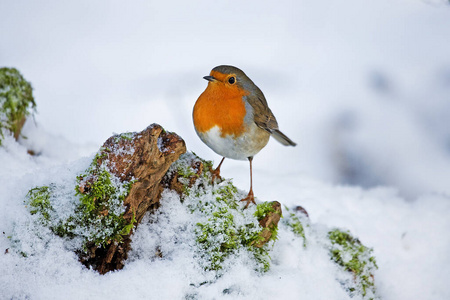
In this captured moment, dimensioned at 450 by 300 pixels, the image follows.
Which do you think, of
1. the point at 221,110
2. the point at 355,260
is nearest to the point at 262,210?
the point at 221,110

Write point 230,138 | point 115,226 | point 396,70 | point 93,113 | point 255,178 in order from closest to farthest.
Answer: point 115,226
point 230,138
point 255,178
point 93,113
point 396,70

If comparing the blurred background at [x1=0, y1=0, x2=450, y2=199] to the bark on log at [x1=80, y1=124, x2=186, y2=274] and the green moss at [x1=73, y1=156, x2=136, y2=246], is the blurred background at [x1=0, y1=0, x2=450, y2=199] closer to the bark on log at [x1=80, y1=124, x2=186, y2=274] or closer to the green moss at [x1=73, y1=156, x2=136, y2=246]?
the bark on log at [x1=80, y1=124, x2=186, y2=274]

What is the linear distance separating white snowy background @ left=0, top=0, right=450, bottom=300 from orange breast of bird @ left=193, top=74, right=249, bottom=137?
4.00ft

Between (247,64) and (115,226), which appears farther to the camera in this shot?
(247,64)

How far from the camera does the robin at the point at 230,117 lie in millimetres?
2842

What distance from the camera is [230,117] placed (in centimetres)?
284

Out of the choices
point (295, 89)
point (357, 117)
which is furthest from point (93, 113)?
point (357, 117)

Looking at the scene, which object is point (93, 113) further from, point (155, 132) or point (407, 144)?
point (407, 144)

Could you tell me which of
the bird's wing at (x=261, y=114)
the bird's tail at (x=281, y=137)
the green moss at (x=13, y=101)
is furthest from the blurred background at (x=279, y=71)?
the bird's wing at (x=261, y=114)

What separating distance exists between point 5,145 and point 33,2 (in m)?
3.40

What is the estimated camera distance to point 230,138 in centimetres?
287

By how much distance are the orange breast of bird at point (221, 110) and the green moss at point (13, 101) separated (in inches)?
61.1

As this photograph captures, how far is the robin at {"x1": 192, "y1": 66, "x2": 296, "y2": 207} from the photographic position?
9.32 ft

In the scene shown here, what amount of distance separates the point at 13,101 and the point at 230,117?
1887 mm
